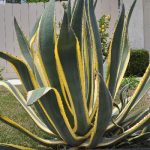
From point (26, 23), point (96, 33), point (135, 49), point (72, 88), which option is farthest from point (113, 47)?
point (26, 23)

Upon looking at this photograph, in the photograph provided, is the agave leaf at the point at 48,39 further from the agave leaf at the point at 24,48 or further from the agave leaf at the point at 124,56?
the agave leaf at the point at 124,56

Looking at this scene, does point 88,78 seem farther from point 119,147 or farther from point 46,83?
point 119,147

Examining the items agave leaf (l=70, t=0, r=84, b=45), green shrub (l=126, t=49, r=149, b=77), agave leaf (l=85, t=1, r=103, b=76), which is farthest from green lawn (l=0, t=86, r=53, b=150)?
green shrub (l=126, t=49, r=149, b=77)

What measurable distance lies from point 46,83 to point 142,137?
30.6 inches

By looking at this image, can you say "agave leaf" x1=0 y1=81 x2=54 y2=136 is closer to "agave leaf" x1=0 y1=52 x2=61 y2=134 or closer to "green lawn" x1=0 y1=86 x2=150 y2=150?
"agave leaf" x1=0 y1=52 x2=61 y2=134

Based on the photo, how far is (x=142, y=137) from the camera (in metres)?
3.25

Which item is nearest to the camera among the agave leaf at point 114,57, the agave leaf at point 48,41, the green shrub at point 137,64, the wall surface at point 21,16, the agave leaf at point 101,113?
the agave leaf at point 101,113

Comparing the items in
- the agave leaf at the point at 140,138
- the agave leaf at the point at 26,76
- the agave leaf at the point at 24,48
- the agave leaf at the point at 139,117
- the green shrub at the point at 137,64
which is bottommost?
the green shrub at the point at 137,64

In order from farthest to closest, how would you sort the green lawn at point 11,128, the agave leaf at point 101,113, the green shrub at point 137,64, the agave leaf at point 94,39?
1. the green shrub at point 137,64
2. the green lawn at point 11,128
3. the agave leaf at point 94,39
4. the agave leaf at point 101,113

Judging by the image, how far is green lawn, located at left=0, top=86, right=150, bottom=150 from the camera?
4785 millimetres

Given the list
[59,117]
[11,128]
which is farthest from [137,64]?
[59,117]

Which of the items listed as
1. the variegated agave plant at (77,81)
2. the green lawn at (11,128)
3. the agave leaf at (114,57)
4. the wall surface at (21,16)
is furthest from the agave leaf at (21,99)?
the wall surface at (21,16)

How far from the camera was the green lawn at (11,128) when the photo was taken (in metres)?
4.78

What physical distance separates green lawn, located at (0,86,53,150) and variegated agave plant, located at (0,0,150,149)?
2.19ft
